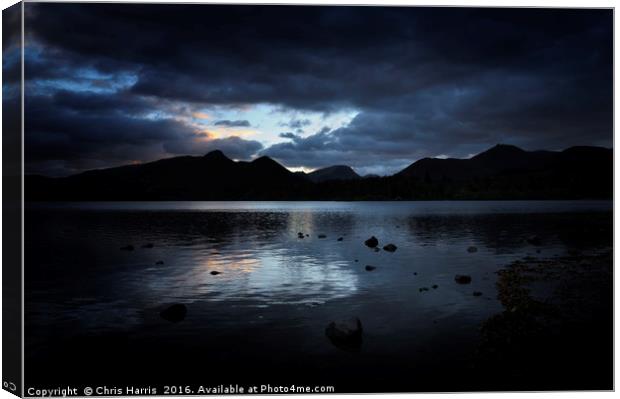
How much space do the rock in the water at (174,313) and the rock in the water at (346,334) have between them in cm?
521

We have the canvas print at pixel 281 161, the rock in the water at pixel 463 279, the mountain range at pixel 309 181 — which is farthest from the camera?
the mountain range at pixel 309 181

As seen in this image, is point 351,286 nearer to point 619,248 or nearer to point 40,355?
point 619,248

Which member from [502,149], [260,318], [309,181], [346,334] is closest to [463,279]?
[502,149]

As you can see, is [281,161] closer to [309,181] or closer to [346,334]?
[346,334]

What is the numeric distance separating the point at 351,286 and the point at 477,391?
35.0 ft

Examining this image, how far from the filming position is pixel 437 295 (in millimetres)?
18562

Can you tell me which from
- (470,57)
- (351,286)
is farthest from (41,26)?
(351,286)

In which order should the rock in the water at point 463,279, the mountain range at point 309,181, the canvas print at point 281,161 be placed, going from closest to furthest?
the canvas print at point 281,161 < the rock in the water at point 463,279 < the mountain range at point 309,181

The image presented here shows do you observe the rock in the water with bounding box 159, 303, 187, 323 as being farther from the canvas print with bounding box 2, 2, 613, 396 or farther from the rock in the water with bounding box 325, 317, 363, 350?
the rock in the water with bounding box 325, 317, 363, 350

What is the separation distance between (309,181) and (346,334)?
4918 inches

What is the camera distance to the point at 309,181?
137 m

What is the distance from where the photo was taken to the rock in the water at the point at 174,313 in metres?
15.2

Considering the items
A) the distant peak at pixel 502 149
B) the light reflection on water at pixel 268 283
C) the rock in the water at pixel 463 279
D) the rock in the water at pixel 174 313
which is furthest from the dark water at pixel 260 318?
the distant peak at pixel 502 149

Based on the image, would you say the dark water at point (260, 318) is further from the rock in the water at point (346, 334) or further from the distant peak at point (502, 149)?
the distant peak at point (502, 149)
